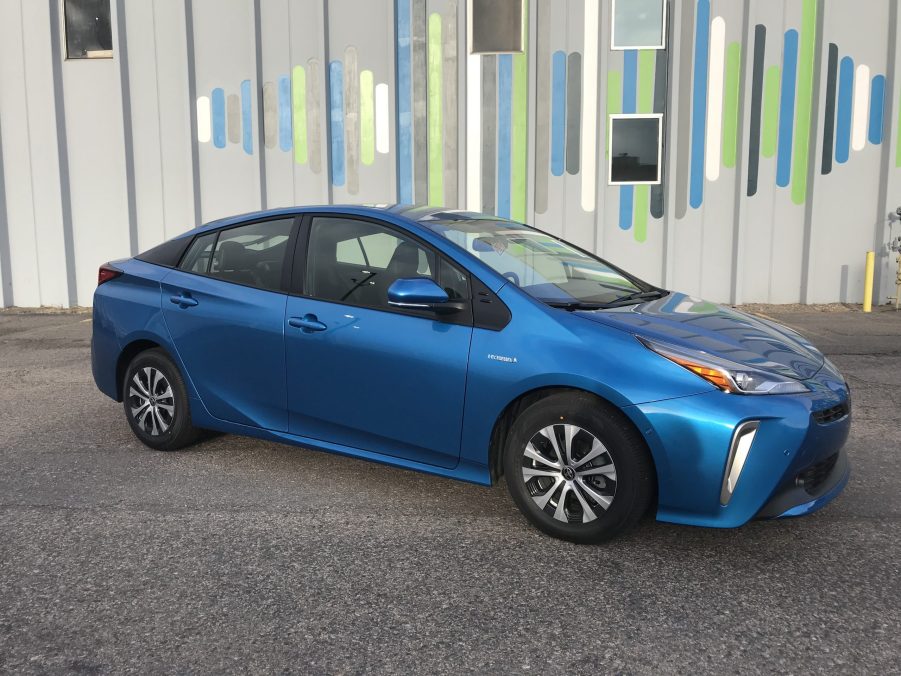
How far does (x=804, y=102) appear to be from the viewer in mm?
12070

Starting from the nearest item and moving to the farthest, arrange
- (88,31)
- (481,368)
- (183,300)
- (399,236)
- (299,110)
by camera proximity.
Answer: (481,368) < (399,236) < (183,300) < (299,110) < (88,31)

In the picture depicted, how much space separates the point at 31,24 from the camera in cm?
1283

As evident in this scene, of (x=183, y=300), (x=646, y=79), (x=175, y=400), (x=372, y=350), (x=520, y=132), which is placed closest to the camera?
(x=372, y=350)

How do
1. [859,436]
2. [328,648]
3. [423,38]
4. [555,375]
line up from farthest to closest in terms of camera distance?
[423,38]
[859,436]
[555,375]
[328,648]

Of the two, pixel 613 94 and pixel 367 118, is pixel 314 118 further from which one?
pixel 613 94

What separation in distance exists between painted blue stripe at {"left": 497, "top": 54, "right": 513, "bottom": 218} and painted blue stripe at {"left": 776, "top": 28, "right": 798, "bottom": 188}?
3914mm

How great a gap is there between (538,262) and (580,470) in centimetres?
124

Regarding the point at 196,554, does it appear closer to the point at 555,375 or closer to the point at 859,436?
the point at 555,375

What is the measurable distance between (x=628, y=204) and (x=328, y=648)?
1052cm

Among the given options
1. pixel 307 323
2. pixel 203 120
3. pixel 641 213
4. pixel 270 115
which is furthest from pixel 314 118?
pixel 307 323

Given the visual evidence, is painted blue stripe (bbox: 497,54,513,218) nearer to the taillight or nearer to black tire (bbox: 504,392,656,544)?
the taillight

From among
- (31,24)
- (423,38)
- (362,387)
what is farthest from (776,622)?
(31,24)

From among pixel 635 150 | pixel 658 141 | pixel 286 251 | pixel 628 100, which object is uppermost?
pixel 628 100

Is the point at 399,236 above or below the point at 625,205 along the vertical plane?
above
